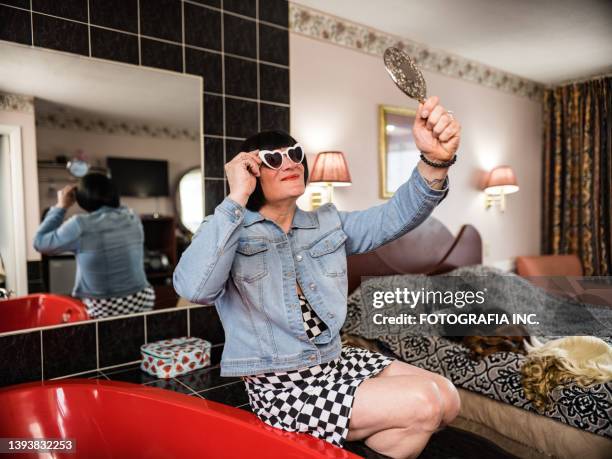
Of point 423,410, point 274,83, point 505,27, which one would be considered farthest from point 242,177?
point 505,27

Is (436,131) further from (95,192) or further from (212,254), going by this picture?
(95,192)

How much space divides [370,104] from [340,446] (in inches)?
91.7

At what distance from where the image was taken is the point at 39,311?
1675mm

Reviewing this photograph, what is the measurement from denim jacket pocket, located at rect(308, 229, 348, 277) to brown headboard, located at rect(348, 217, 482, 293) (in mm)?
1380

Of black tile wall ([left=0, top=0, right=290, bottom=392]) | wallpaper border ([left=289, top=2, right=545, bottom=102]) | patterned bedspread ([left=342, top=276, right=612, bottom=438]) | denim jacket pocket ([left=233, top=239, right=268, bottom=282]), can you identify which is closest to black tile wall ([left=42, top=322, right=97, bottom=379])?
black tile wall ([left=0, top=0, right=290, bottom=392])

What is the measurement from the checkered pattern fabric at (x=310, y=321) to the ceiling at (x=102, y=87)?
1.13 meters

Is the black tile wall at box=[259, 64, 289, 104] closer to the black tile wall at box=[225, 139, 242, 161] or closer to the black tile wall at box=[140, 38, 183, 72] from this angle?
the black tile wall at box=[225, 139, 242, 161]

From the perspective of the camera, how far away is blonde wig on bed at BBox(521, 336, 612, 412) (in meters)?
1.68

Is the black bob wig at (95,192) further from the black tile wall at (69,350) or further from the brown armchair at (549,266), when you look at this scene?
the brown armchair at (549,266)

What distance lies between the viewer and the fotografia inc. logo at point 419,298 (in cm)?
261

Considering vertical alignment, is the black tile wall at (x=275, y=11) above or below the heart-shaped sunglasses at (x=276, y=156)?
→ above

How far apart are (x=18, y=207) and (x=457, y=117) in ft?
9.93

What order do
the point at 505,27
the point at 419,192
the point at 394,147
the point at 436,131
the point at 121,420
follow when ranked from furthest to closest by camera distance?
the point at 394,147 < the point at 505,27 < the point at 121,420 < the point at 419,192 < the point at 436,131

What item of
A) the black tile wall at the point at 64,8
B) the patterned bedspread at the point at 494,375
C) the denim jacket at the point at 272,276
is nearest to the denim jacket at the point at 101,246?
the black tile wall at the point at 64,8
